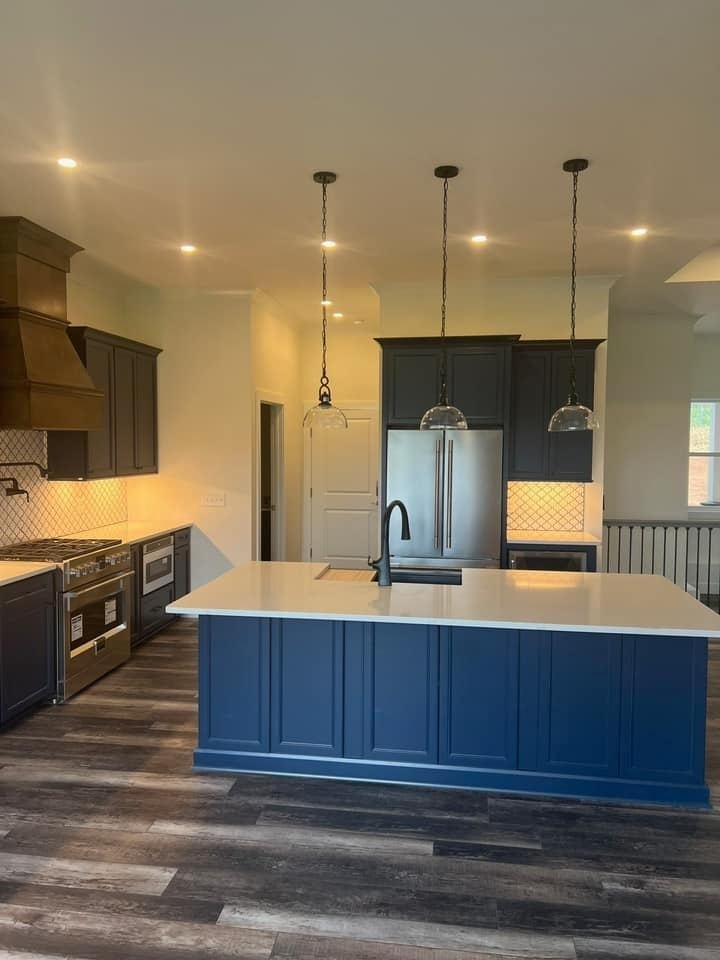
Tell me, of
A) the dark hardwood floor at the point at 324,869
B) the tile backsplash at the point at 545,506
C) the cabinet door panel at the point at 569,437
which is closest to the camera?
the dark hardwood floor at the point at 324,869

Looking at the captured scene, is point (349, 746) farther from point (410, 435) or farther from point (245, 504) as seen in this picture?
point (245, 504)

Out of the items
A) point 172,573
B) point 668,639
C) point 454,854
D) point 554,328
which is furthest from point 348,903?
point 554,328

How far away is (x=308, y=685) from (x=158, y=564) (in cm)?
275

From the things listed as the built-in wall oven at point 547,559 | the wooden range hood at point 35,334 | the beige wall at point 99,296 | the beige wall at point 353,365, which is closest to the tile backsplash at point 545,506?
the built-in wall oven at point 547,559

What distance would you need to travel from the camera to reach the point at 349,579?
407cm

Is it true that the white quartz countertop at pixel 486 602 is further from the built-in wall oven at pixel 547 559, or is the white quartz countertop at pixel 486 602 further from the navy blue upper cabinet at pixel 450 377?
the navy blue upper cabinet at pixel 450 377

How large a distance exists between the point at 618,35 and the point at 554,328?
11.4 feet

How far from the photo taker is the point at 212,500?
20.9ft

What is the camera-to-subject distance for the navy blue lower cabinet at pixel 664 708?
10.5ft

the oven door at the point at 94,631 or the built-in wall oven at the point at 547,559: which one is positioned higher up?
the built-in wall oven at the point at 547,559

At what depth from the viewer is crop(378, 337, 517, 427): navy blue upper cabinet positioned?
17.6 ft

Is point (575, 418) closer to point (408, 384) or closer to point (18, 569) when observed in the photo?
point (408, 384)

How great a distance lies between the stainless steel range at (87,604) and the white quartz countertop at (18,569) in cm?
10

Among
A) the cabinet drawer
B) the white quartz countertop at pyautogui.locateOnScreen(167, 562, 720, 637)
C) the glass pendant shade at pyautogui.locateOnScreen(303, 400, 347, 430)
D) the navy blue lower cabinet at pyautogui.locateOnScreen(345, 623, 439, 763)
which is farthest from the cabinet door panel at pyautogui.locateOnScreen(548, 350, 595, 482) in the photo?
the cabinet drawer
